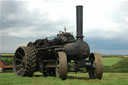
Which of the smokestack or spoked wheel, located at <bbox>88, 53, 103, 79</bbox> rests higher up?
the smokestack

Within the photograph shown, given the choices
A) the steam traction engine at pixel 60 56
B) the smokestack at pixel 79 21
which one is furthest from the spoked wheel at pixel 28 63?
the smokestack at pixel 79 21

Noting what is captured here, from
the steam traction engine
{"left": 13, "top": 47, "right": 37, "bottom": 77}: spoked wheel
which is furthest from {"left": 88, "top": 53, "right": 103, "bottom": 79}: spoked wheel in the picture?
{"left": 13, "top": 47, "right": 37, "bottom": 77}: spoked wheel

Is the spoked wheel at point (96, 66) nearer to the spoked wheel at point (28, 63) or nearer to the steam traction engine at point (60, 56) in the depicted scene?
the steam traction engine at point (60, 56)

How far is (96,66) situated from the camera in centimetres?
1608

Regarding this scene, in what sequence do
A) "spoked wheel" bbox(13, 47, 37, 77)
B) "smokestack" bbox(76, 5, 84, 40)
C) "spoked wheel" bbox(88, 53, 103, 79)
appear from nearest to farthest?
"spoked wheel" bbox(88, 53, 103, 79) < "smokestack" bbox(76, 5, 84, 40) < "spoked wheel" bbox(13, 47, 37, 77)

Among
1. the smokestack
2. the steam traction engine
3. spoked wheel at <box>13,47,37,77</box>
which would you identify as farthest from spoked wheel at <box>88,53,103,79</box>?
spoked wheel at <box>13,47,37,77</box>

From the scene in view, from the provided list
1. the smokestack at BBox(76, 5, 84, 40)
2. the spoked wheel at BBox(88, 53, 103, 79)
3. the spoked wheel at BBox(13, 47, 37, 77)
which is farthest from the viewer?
the spoked wheel at BBox(13, 47, 37, 77)

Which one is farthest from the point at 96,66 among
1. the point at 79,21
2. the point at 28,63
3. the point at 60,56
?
the point at 28,63

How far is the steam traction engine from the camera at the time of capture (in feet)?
52.7

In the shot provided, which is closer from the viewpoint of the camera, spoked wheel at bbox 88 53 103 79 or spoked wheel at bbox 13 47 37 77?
spoked wheel at bbox 88 53 103 79

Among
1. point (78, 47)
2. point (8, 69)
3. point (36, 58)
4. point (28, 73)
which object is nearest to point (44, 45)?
point (36, 58)

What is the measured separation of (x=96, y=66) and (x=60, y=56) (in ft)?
8.05

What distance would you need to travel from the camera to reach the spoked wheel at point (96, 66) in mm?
16062

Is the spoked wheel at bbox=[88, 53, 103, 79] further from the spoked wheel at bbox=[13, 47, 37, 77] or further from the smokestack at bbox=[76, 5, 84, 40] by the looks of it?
the spoked wheel at bbox=[13, 47, 37, 77]
